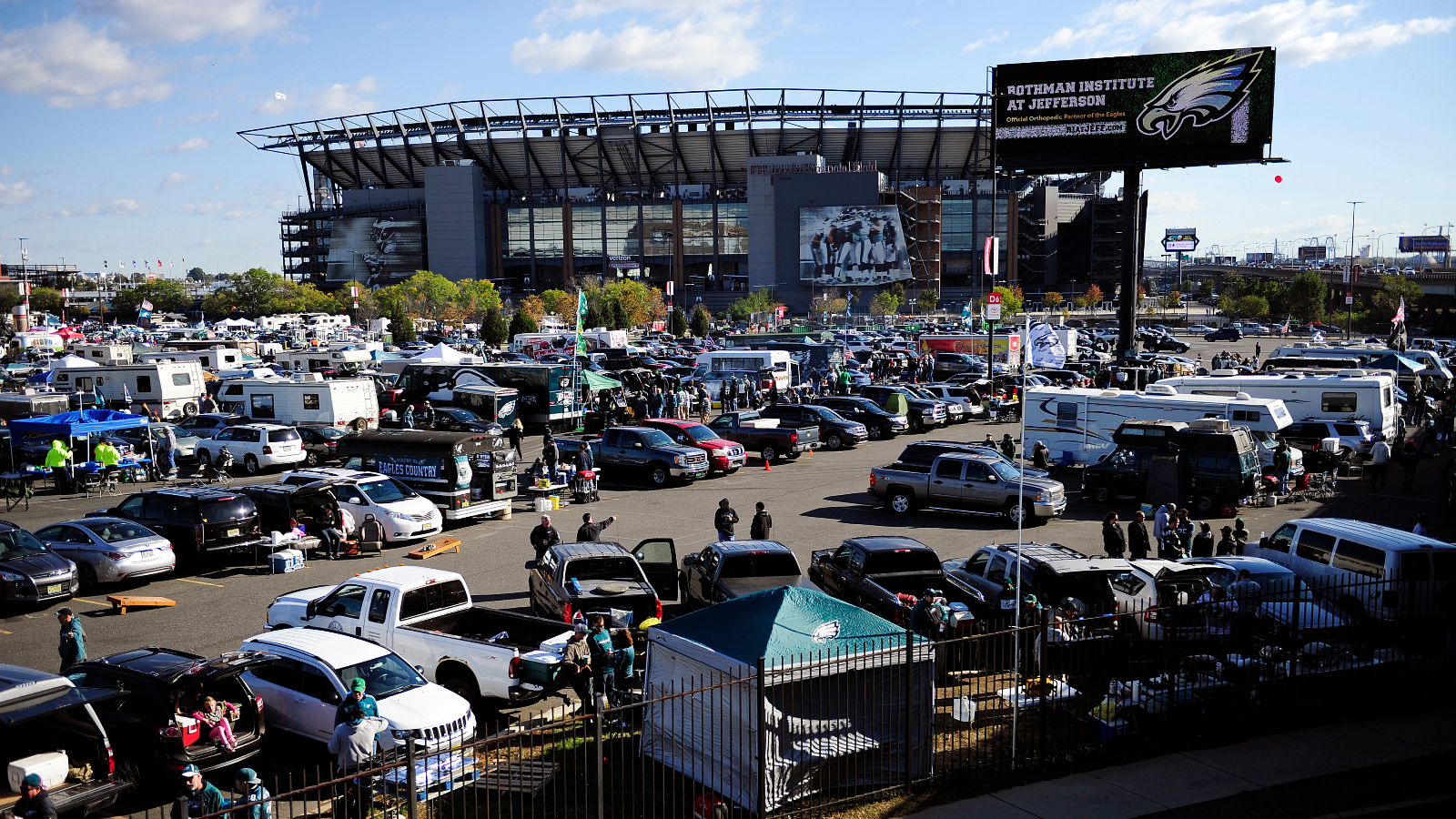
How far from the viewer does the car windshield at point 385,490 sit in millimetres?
20078

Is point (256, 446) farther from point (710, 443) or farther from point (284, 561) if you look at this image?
point (710, 443)

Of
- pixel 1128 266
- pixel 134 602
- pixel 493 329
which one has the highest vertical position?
pixel 1128 266

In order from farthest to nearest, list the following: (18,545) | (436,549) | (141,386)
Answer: (141,386), (436,549), (18,545)

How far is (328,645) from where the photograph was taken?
10.4m

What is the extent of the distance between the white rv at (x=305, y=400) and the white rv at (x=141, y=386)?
290 centimetres

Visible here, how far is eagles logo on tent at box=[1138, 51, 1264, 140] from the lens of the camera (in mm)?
49062

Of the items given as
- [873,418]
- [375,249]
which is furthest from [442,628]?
[375,249]

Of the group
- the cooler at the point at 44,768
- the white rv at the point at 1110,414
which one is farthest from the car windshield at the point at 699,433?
the cooler at the point at 44,768

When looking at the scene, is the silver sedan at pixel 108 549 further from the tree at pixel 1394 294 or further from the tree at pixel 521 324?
the tree at pixel 1394 294

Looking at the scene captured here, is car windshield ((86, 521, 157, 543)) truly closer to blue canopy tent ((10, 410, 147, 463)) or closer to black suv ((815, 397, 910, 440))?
blue canopy tent ((10, 410, 147, 463))

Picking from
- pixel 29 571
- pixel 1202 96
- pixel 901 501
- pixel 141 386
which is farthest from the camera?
pixel 1202 96

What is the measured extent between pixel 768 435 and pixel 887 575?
16.1 meters

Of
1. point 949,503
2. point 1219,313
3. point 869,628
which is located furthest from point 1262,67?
point 1219,313

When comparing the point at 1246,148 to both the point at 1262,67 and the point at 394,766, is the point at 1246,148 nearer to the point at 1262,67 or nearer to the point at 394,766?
the point at 1262,67
